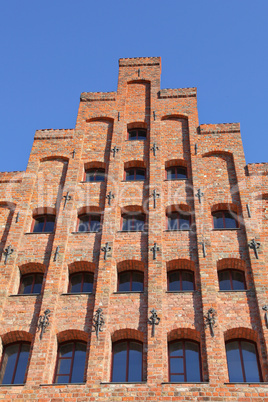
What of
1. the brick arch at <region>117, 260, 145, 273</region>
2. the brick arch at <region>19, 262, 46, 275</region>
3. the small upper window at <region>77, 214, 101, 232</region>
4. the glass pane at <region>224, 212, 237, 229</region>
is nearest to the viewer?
the brick arch at <region>117, 260, 145, 273</region>

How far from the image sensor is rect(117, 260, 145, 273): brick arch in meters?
16.2

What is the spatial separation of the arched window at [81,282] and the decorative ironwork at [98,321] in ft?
5.35

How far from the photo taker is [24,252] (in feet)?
55.2

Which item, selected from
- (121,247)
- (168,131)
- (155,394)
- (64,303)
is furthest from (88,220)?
(155,394)

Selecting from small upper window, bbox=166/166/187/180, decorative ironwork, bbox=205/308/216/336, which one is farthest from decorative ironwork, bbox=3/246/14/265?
decorative ironwork, bbox=205/308/216/336

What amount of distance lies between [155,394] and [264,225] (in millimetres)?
7502

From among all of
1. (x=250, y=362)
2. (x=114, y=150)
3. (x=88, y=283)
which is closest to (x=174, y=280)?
(x=88, y=283)

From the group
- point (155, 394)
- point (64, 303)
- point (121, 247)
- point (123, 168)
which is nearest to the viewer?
point (155, 394)

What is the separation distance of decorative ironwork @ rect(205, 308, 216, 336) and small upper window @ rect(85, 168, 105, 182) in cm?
793

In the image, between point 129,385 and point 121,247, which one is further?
point 121,247

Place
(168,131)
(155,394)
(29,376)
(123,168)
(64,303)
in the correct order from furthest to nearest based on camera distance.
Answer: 1. (168,131)
2. (123,168)
3. (64,303)
4. (29,376)
5. (155,394)

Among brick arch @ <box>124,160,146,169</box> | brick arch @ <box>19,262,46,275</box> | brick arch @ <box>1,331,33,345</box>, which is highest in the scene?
brick arch @ <box>124,160,146,169</box>

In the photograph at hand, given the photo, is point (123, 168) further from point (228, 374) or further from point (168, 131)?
point (228, 374)

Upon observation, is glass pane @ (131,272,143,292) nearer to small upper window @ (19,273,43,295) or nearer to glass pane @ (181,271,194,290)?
glass pane @ (181,271,194,290)
